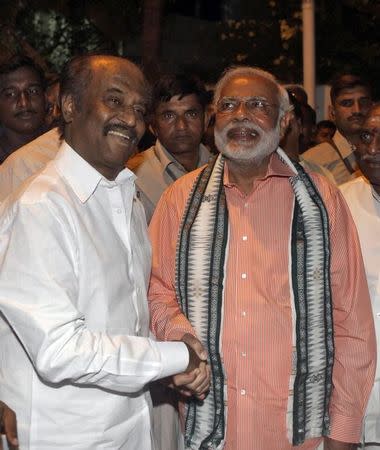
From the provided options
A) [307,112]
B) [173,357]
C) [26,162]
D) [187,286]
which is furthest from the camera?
[307,112]

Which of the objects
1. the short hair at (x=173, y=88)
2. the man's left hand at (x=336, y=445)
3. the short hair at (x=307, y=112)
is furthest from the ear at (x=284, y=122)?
the short hair at (x=307, y=112)

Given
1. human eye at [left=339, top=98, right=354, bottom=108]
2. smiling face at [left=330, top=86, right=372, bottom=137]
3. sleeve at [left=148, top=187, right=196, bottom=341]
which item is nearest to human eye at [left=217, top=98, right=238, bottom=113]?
sleeve at [left=148, top=187, right=196, bottom=341]

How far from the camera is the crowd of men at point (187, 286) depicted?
11.1ft

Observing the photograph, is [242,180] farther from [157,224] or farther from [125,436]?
[125,436]

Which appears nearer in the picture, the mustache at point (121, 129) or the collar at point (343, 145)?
the mustache at point (121, 129)

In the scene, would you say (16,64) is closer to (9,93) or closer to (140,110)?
(9,93)

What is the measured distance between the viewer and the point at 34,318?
326cm

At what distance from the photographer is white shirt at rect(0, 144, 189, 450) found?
3299 mm

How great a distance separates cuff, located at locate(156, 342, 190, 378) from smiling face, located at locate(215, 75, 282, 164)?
1.27 m

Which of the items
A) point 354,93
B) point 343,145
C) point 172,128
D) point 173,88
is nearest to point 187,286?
point 172,128

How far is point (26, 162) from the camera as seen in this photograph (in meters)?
5.20

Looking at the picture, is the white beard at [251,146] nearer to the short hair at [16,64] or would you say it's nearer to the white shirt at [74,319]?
the white shirt at [74,319]

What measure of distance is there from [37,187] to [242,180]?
1.36 metres

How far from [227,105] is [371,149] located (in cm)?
78
